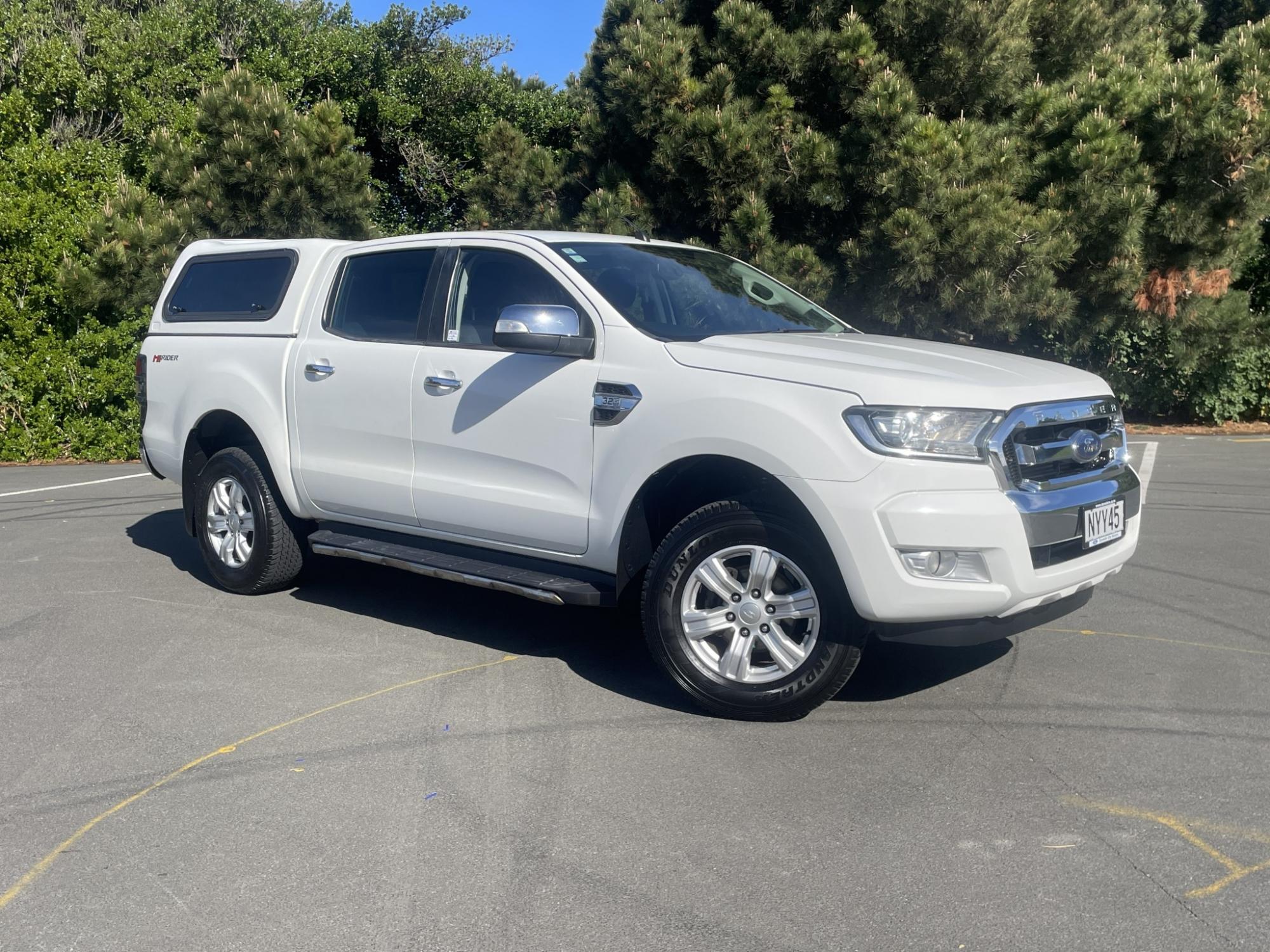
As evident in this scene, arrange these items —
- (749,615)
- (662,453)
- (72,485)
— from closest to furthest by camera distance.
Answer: (749,615), (662,453), (72,485)

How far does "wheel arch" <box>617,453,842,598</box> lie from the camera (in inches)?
196

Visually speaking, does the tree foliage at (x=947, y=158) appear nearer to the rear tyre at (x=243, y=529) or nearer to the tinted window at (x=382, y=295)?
the tinted window at (x=382, y=295)

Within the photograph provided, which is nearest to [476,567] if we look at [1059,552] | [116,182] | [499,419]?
[499,419]

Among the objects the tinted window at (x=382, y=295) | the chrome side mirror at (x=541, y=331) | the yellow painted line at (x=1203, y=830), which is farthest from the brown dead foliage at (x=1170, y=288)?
the yellow painted line at (x=1203, y=830)

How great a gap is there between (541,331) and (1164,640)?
132 inches

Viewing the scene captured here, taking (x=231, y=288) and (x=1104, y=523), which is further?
(x=231, y=288)

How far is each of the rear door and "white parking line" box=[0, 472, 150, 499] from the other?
6.65 m

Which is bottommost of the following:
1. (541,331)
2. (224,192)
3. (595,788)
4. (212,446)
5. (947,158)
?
(595,788)

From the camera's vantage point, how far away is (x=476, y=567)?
5.67 meters

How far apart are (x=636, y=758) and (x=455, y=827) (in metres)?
0.83

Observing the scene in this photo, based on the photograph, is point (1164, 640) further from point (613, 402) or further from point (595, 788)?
point (595, 788)

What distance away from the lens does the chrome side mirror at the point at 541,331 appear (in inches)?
205

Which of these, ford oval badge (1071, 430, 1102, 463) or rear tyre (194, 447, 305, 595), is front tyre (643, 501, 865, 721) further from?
rear tyre (194, 447, 305, 595)

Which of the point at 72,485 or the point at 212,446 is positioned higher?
the point at 212,446
